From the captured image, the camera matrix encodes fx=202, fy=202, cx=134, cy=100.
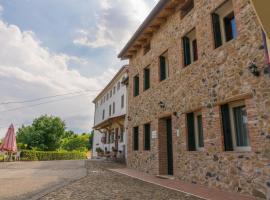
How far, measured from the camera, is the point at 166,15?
954cm

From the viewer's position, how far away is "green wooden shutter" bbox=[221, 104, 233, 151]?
5.70 m

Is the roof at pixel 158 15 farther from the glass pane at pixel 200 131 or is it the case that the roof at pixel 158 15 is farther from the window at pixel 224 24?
the glass pane at pixel 200 131

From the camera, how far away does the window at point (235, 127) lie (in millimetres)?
5453

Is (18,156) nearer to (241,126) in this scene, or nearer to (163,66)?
(163,66)

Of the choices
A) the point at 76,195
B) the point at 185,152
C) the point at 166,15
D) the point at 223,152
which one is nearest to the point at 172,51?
the point at 166,15

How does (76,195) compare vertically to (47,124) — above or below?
below

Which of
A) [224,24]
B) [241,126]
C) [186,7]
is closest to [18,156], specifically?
[186,7]

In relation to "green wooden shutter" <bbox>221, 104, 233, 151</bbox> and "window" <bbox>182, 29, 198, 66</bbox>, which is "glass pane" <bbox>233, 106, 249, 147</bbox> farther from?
"window" <bbox>182, 29, 198, 66</bbox>

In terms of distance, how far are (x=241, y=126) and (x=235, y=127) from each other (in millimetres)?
208

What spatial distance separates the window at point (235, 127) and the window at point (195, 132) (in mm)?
1282

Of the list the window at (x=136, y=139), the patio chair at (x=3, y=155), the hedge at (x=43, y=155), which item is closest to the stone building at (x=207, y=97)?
the window at (x=136, y=139)

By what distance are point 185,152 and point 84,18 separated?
316 inches

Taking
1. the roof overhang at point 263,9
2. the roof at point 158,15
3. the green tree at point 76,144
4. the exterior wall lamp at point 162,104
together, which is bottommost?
the green tree at point 76,144

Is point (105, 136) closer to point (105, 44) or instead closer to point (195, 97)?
point (105, 44)
